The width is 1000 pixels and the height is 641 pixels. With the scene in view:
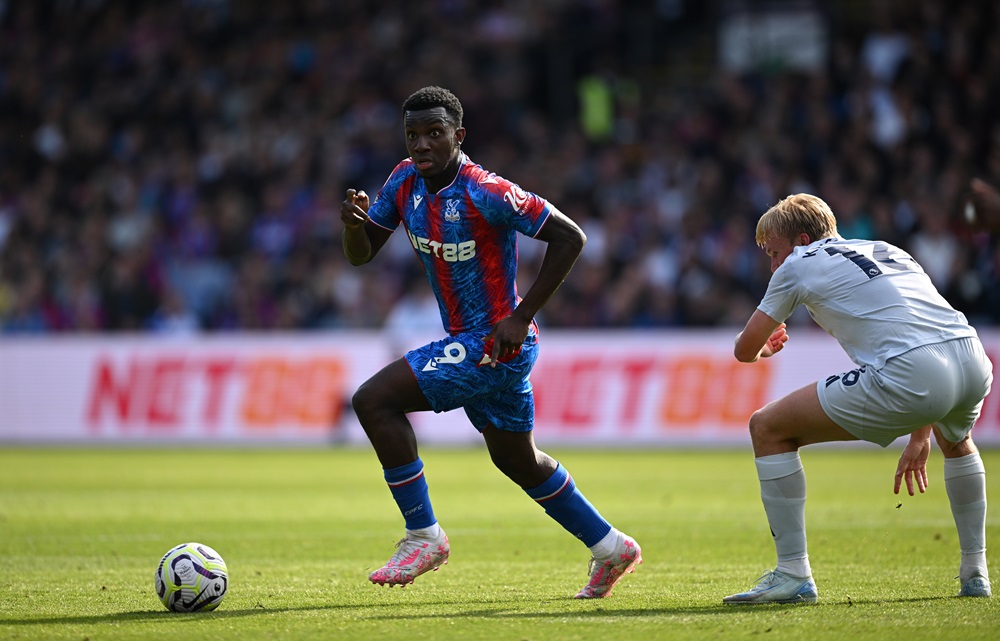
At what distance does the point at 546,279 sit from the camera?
656 centimetres

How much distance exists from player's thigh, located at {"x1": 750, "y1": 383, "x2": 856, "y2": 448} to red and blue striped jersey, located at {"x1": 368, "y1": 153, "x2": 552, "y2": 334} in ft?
4.60

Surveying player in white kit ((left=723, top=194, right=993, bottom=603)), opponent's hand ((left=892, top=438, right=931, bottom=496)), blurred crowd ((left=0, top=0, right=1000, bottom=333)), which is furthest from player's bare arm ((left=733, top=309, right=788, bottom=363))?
blurred crowd ((left=0, top=0, right=1000, bottom=333))

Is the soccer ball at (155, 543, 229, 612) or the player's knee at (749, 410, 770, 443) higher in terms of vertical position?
the player's knee at (749, 410, 770, 443)

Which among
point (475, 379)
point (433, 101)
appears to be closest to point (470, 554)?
point (475, 379)

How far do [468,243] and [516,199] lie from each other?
360 mm

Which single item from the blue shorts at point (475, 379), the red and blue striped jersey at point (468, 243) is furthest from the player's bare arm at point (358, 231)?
the blue shorts at point (475, 379)

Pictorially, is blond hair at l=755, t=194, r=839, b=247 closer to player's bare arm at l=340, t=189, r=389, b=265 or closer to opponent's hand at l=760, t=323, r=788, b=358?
opponent's hand at l=760, t=323, r=788, b=358

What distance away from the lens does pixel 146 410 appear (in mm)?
20234

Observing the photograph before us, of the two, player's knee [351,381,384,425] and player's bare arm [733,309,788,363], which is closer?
player's bare arm [733,309,788,363]

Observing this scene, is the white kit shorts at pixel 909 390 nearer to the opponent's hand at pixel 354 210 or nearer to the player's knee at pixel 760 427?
the player's knee at pixel 760 427

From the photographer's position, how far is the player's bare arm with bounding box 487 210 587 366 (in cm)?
653

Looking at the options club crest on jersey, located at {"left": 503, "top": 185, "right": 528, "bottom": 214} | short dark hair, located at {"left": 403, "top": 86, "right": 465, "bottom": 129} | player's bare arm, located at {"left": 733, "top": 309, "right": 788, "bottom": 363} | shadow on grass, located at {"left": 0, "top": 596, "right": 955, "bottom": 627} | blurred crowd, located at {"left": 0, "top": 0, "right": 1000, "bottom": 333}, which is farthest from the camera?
blurred crowd, located at {"left": 0, "top": 0, "right": 1000, "bottom": 333}

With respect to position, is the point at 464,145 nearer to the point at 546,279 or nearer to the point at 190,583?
the point at 546,279

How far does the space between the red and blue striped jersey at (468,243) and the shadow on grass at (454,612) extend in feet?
4.66
